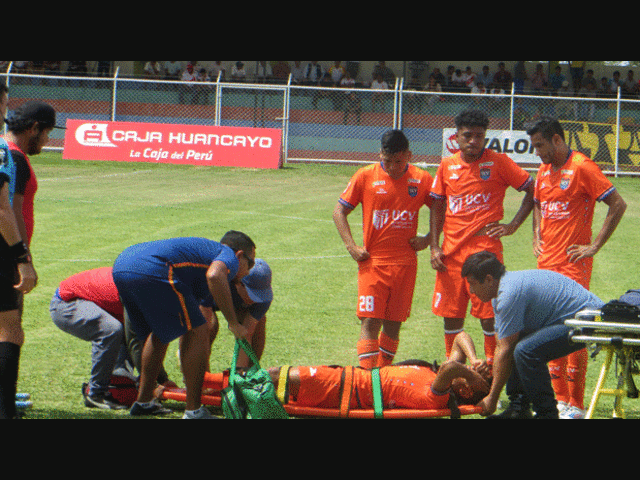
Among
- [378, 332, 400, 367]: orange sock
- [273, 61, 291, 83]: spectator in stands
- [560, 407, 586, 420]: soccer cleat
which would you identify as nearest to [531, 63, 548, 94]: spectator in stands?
[273, 61, 291, 83]: spectator in stands

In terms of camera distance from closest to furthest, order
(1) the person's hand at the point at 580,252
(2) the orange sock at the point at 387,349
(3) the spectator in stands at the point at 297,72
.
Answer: (1) the person's hand at the point at 580,252, (2) the orange sock at the point at 387,349, (3) the spectator in stands at the point at 297,72

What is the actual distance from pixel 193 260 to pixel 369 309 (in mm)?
1828

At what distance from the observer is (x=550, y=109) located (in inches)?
985

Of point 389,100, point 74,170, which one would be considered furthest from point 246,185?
point 389,100

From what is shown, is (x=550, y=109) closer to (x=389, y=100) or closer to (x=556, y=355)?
(x=389, y=100)

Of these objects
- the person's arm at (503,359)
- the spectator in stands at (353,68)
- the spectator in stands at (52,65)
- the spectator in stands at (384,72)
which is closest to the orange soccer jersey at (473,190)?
the person's arm at (503,359)

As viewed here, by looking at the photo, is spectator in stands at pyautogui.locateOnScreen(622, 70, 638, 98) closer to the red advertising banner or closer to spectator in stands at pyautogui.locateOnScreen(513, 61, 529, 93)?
spectator in stands at pyautogui.locateOnScreen(513, 61, 529, 93)

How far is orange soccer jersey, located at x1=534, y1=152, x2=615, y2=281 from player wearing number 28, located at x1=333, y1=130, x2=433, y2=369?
104 cm

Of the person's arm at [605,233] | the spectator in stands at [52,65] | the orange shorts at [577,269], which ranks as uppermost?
the spectator in stands at [52,65]

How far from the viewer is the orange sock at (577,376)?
19.0 feet

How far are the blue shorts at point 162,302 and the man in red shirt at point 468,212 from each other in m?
2.28

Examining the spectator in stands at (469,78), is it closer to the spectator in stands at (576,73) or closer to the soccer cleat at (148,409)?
the spectator in stands at (576,73)

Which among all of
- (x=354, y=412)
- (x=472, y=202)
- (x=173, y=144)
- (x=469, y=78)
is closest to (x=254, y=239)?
(x=472, y=202)

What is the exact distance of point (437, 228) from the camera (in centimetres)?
679
